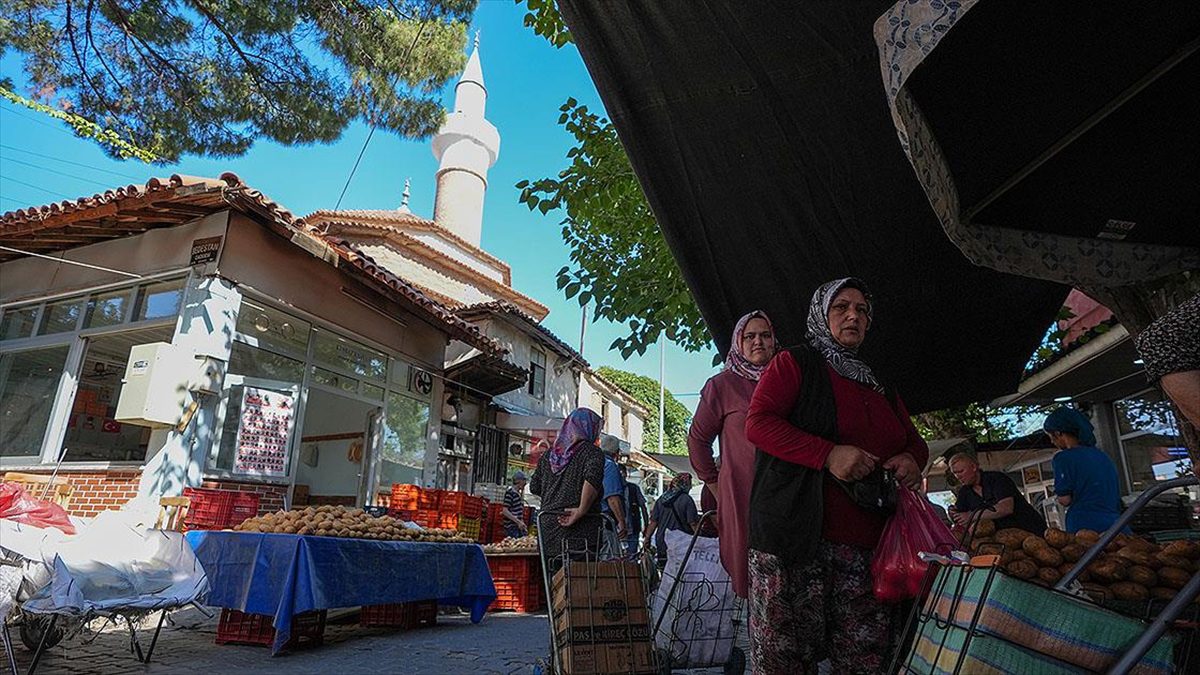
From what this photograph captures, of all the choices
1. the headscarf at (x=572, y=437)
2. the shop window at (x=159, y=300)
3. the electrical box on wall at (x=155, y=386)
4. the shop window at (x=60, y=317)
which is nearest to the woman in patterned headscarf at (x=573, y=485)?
the headscarf at (x=572, y=437)

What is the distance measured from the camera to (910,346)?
4.92 m

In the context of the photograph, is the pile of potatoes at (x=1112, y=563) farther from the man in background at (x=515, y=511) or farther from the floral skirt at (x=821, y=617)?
the man in background at (x=515, y=511)

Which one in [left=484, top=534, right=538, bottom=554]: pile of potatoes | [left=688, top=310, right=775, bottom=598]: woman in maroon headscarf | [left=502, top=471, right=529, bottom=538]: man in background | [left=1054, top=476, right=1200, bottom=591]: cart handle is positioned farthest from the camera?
[left=502, top=471, right=529, bottom=538]: man in background

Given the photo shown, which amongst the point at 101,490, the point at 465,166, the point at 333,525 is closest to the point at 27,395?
the point at 101,490

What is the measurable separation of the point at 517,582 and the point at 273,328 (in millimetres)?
4638

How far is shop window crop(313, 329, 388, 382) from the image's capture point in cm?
977

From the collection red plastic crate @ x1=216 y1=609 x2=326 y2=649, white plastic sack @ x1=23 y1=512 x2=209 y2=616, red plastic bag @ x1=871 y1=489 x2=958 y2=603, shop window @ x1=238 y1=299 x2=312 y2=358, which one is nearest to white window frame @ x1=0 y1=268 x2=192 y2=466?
shop window @ x1=238 y1=299 x2=312 y2=358

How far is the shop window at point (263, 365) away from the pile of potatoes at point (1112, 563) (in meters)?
8.38

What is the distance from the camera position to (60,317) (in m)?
9.09

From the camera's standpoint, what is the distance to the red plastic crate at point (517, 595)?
8.72 meters

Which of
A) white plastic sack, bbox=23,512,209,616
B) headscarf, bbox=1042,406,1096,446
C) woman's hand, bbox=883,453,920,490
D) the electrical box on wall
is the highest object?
the electrical box on wall

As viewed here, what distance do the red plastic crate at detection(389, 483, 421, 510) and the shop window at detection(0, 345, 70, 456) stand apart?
4391 millimetres

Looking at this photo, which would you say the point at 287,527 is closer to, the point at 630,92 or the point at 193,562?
the point at 193,562

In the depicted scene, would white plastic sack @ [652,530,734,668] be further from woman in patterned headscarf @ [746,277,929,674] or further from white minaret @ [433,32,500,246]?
white minaret @ [433,32,500,246]
